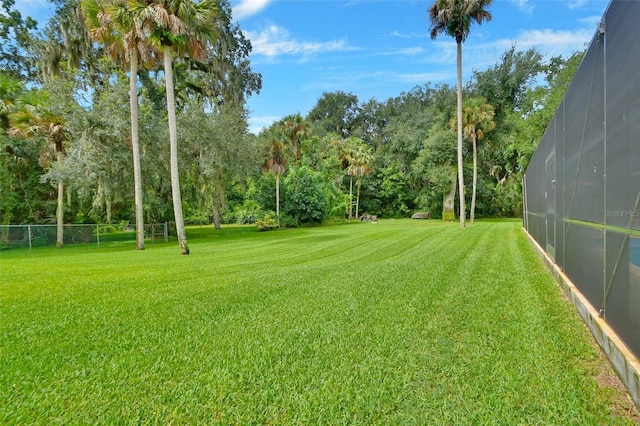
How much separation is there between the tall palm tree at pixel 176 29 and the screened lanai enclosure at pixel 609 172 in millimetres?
9778

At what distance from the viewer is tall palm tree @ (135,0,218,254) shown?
9625mm

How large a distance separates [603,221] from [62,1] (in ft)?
69.0

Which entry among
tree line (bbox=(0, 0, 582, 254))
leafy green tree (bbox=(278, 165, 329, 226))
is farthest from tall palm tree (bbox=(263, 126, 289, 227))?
leafy green tree (bbox=(278, 165, 329, 226))

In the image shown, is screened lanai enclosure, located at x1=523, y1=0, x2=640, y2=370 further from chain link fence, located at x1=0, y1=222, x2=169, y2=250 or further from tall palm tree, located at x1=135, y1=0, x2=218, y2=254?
chain link fence, located at x1=0, y1=222, x2=169, y2=250

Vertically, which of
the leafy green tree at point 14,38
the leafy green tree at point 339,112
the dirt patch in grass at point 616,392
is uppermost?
the leafy green tree at point 339,112

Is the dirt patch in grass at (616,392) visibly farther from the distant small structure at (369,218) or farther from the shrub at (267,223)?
the distant small structure at (369,218)


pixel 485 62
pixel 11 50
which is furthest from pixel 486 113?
pixel 11 50

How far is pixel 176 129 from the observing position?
1253cm

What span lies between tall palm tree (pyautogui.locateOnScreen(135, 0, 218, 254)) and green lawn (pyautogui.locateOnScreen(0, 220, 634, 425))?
6.60 m

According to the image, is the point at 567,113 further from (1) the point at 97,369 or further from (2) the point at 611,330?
Result: (1) the point at 97,369

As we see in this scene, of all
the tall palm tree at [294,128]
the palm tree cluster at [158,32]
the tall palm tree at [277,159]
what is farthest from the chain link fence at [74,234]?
the tall palm tree at [294,128]

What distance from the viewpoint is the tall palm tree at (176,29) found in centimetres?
962

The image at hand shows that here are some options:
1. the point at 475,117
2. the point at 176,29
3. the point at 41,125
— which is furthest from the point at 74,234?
the point at 475,117

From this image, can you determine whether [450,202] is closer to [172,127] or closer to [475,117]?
[475,117]
